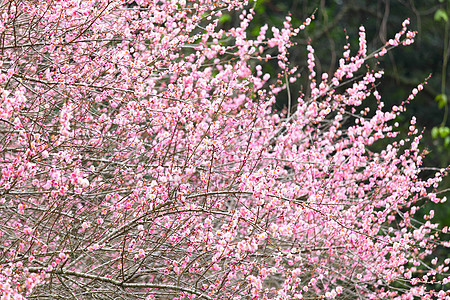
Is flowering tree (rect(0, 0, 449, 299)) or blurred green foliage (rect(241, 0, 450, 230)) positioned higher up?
blurred green foliage (rect(241, 0, 450, 230))

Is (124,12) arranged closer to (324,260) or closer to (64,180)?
(64,180)

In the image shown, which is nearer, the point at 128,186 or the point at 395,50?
the point at 128,186

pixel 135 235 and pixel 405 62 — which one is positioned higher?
pixel 405 62

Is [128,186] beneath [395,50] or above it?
beneath

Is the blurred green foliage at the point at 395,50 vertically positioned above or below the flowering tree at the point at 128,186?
above

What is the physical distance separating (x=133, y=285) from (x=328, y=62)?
7.87 metres

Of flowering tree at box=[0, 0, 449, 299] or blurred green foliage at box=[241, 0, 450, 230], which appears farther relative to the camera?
blurred green foliage at box=[241, 0, 450, 230]

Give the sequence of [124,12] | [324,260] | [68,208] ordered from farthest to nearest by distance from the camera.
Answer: [324,260]
[124,12]
[68,208]

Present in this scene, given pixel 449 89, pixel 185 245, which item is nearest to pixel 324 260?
pixel 185 245

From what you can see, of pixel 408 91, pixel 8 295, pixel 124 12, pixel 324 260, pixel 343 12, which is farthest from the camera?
pixel 408 91

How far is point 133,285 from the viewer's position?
123 inches

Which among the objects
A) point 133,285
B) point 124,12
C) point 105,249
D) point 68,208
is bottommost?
point 133,285

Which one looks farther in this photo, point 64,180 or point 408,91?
point 408,91

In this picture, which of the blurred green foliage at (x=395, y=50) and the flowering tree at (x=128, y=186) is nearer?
the flowering tree at (x=128, y=186)
